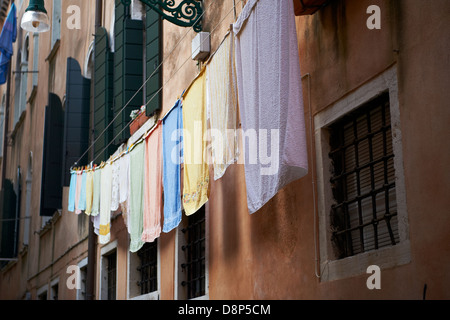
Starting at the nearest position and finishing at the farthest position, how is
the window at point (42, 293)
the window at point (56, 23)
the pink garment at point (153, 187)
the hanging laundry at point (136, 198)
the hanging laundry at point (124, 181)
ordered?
the pink garment at point (153, 187) → the hanging laundry at point (136, 198) → the hanging laundry at point (124, 181) → the window at point (42, 293) → the window at point (56, 23)

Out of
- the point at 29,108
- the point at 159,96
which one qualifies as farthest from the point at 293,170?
the point at 29,108

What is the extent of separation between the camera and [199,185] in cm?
721

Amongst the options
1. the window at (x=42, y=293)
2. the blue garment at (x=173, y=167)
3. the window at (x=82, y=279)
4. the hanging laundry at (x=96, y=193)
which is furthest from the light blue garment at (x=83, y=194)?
the window at (x=42, y=293)

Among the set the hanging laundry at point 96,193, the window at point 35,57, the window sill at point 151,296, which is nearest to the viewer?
the window sill at point 151,296

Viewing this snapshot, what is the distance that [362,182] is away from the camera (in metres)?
5.92

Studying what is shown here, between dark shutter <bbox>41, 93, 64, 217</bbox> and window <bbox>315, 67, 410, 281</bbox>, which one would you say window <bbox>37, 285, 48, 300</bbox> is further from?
window <bbox>315, 67, 410, 281</bbox>

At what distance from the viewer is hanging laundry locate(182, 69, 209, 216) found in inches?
281

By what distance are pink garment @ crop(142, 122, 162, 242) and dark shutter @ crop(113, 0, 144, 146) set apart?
121 inches

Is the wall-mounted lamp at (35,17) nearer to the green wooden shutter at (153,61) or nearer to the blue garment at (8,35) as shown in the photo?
the green wooden shutter at (153,61)

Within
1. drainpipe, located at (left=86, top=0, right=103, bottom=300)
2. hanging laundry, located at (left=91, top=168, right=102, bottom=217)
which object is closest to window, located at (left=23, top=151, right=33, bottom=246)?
drainpipe, located at (left=86, top=0, right=103, bottom=300)

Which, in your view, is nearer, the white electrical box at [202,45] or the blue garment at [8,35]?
the white electrical box at [202,45]

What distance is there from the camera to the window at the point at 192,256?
29.8 ft

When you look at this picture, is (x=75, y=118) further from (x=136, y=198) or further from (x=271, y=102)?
(x=271, y=102)

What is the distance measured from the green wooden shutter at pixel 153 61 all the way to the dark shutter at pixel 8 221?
10.4m
